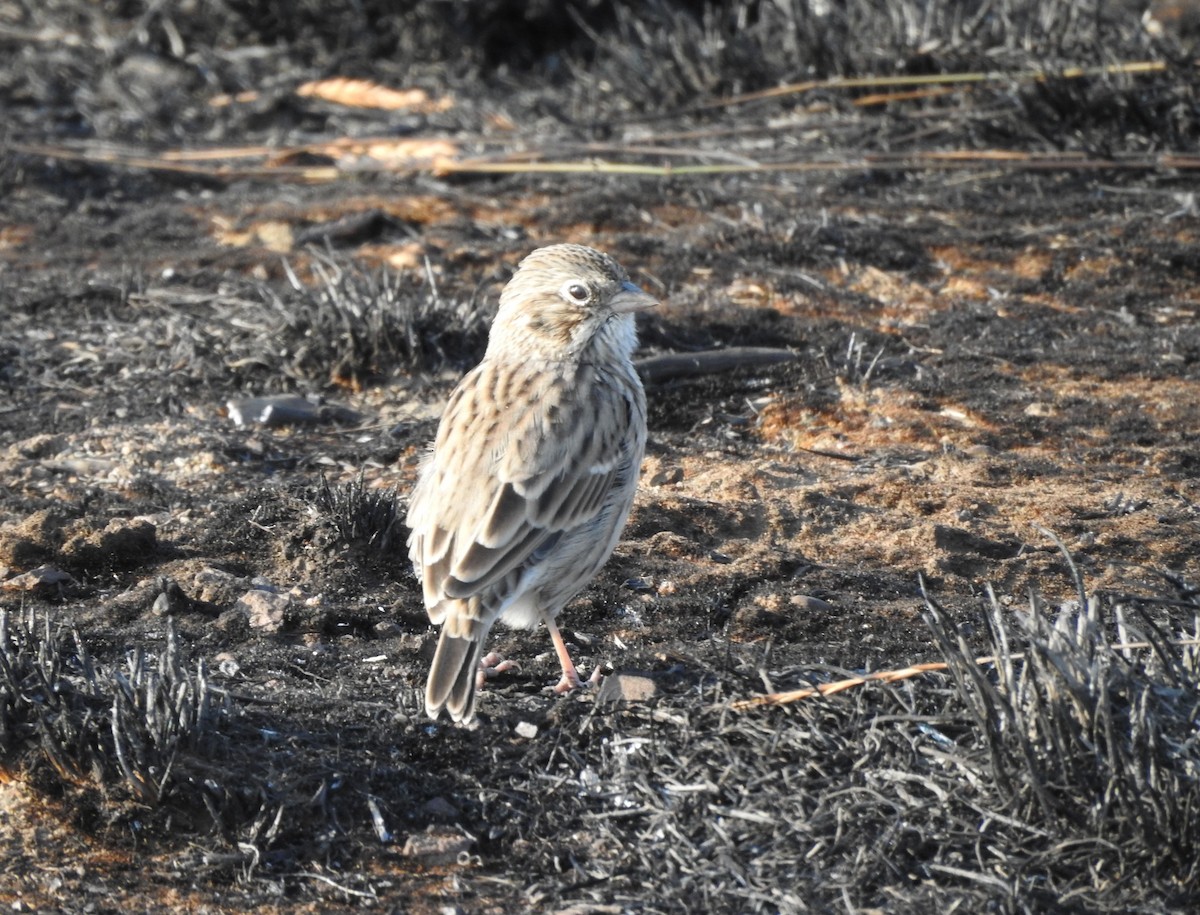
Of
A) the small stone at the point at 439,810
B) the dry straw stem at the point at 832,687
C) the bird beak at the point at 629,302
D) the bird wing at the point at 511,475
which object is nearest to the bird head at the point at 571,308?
the bird beak at the point at 629,302

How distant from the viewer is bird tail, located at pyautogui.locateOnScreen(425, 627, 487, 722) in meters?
4.32

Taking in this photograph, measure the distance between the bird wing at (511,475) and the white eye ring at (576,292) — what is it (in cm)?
25

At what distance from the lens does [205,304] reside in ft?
25.4

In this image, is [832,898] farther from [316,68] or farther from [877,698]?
[316,68]

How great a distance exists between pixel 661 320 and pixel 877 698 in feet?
10.5

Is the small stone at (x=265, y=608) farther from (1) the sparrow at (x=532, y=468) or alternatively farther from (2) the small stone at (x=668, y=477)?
(2) the small stone at (x=668, y=477)

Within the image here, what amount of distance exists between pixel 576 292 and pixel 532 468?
0.78 metres

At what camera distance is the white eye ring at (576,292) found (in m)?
5.29

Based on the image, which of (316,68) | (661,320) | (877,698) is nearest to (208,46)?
(316,68)

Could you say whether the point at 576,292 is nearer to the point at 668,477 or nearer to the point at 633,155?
the point at 668,477

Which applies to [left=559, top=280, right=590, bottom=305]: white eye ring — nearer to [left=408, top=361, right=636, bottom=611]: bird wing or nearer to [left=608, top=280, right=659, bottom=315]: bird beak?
[left=608, top=280, right=659, bottom=315]: bird beak

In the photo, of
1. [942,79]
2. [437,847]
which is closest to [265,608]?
[437,847]

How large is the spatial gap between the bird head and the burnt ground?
777mm

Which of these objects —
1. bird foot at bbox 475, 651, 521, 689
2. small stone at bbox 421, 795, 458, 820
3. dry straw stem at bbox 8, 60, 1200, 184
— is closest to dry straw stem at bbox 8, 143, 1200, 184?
dry straw stem at bbox 8, 60, 1200, 184
